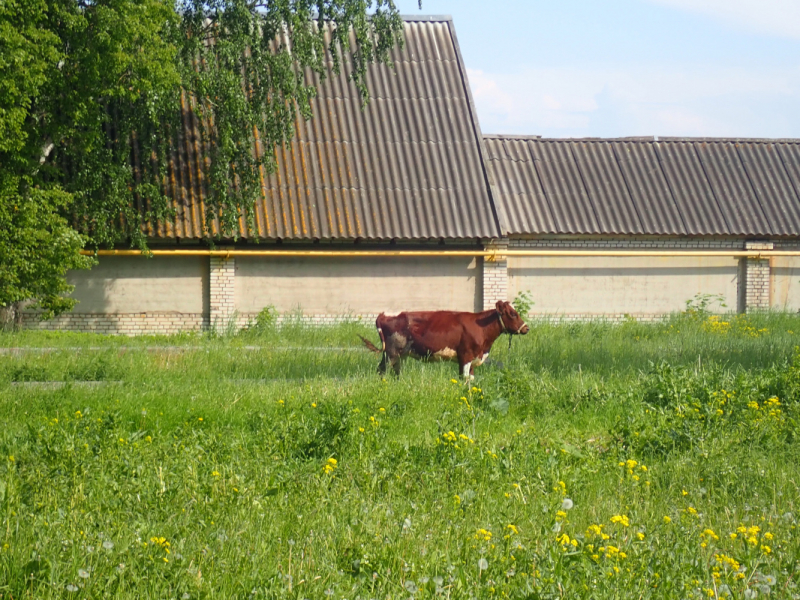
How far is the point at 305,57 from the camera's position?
15.0 m

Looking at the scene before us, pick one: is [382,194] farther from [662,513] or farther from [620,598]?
[620,598]

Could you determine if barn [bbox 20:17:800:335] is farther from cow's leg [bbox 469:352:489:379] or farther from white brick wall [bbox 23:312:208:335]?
cow's leg [bbox 469:352:489:379]

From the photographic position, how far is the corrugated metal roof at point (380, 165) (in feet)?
57.1

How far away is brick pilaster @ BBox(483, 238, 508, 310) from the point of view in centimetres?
1802

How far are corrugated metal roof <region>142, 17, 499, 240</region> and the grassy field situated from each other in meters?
6.88

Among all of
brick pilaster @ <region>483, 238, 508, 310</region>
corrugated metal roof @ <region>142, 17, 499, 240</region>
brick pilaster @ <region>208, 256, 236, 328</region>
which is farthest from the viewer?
brick pilaster @ <region>483, 238, 508, 310</region>

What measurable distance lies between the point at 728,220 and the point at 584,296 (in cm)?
394

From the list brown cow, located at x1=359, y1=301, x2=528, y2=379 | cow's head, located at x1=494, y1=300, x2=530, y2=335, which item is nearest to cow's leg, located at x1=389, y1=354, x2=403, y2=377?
brown cow, located at x1=359, y1=301, x2=528, y2=379

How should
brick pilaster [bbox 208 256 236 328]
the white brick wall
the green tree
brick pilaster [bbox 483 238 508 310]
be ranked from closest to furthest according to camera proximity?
the green tree
the white brick wall
brick pilaster [bbox 208 256 236 328]
brick pilaster [bbox 483 238 508 310]

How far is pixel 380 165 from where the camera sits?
61.7 ft

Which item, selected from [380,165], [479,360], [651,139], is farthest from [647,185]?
[479,360]

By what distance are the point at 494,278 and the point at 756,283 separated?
20.6ft

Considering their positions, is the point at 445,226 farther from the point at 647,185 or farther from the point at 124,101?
the point at 124,101

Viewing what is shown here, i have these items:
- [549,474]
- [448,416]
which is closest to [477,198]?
[448,416]
